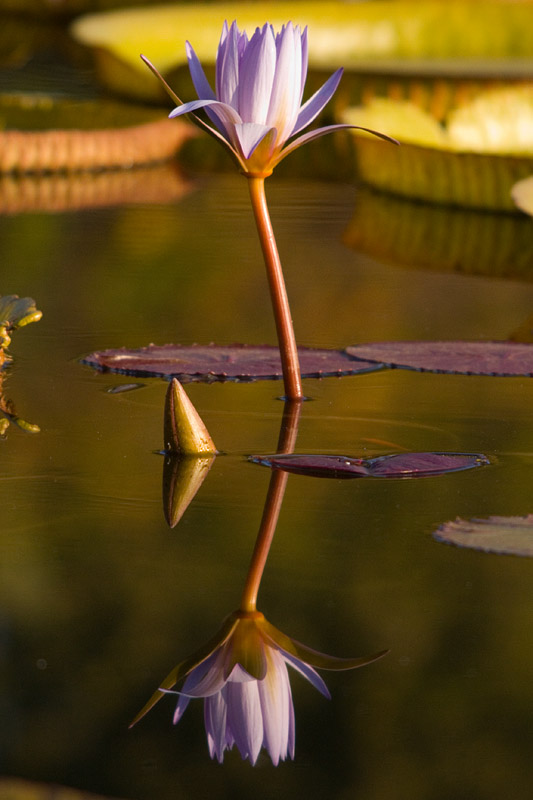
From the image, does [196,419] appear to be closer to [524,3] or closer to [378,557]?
[378,557]

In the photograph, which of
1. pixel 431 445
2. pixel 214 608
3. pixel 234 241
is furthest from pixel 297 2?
pixel 214 608

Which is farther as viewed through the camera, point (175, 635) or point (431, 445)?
point (431, 445)

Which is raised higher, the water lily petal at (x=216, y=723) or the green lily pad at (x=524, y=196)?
the water lily petal at (x=216, y=723)

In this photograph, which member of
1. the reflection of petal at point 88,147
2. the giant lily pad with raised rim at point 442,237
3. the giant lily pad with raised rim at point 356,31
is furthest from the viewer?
the giant lily pad with raised rim at point 356,31

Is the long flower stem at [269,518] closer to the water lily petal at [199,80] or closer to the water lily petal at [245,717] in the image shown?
the water lily petal at [245,717]

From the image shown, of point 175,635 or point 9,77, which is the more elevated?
point 175,635

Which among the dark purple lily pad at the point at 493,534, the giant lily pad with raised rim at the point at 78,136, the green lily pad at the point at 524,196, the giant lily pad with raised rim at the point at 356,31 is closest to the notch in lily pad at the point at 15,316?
the dark purple lily pad at the point at 493,534

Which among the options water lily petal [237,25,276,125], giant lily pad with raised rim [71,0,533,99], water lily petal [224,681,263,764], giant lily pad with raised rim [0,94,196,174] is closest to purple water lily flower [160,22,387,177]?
water lily petal [237,25,276,125]

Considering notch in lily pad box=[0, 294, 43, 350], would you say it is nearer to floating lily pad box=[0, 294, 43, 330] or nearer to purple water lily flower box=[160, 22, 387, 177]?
floating lily pad box=[0, 294, 43, 330]
